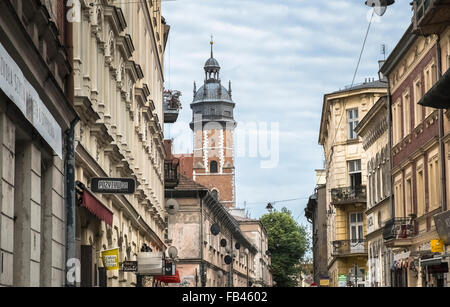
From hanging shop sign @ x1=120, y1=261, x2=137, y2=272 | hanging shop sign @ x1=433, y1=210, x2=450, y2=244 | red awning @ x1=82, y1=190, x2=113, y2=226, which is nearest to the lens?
red awning @ x1=82, y1=190, x2=113, y2=226

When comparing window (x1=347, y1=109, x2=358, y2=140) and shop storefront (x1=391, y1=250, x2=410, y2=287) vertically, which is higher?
window (x1=347, y1=109, x2=358, y2=140)

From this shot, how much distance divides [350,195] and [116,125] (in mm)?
34843

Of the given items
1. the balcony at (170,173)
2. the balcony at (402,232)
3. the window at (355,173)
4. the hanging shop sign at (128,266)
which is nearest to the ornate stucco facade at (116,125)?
the hanging shop sign at (128,266)

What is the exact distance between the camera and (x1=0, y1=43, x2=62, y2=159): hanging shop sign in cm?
1045

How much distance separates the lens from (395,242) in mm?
35344

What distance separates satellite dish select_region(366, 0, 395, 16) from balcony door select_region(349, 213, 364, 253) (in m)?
40.6

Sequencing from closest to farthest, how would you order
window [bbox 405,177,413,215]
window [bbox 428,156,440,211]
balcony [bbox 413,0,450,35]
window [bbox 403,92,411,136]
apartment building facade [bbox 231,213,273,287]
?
balcony [bbox 413,0,450,35], window [bbox 428,156,440,211], window [bbox 403,92,411,136], window [bbox 405,177,413,215], apartment building facade [bbox 231,213,273,287]

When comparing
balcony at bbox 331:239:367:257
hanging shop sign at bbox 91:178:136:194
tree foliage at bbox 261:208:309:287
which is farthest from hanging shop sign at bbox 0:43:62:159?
tree foliage at bbox 261:208:309:287

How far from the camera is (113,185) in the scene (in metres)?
16.9

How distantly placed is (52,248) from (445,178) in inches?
642

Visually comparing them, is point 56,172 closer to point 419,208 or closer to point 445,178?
point 445,178

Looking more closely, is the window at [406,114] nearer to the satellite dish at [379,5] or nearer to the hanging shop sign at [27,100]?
the satellite dish at [379,5]

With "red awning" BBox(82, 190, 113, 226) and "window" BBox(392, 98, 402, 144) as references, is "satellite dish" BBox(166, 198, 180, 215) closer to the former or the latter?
"window" BBox(392, 98, 402, 144)

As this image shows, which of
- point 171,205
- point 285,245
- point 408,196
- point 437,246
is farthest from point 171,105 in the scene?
point 285,245
